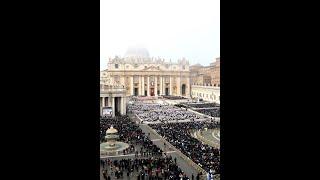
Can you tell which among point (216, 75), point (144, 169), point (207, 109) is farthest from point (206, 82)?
point (144, 169)

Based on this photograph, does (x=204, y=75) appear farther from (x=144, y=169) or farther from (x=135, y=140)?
(x=144, y=169)

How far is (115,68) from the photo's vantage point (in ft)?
169

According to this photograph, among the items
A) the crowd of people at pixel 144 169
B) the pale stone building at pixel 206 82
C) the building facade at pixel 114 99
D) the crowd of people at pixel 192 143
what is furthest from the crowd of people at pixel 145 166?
the pale stone building at pixel 206 82

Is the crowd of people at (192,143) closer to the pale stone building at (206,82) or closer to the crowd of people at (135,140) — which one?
the crowd of people at (135,140)

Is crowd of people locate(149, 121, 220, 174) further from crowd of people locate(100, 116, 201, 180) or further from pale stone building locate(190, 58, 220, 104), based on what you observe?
pale stone building locate(190, 58, 220, 104)

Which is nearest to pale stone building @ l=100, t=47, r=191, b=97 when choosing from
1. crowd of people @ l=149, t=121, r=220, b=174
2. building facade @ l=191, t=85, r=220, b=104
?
building facade @ l=191, t=85, r=220, b=104

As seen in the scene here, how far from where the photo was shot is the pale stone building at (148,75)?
2023 inches

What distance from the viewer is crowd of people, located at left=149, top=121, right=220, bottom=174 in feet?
36.0

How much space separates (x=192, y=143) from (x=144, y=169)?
432 cm

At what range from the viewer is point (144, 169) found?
10.2 metres

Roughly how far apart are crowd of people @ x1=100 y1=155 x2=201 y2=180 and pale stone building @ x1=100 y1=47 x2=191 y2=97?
1506 inches
